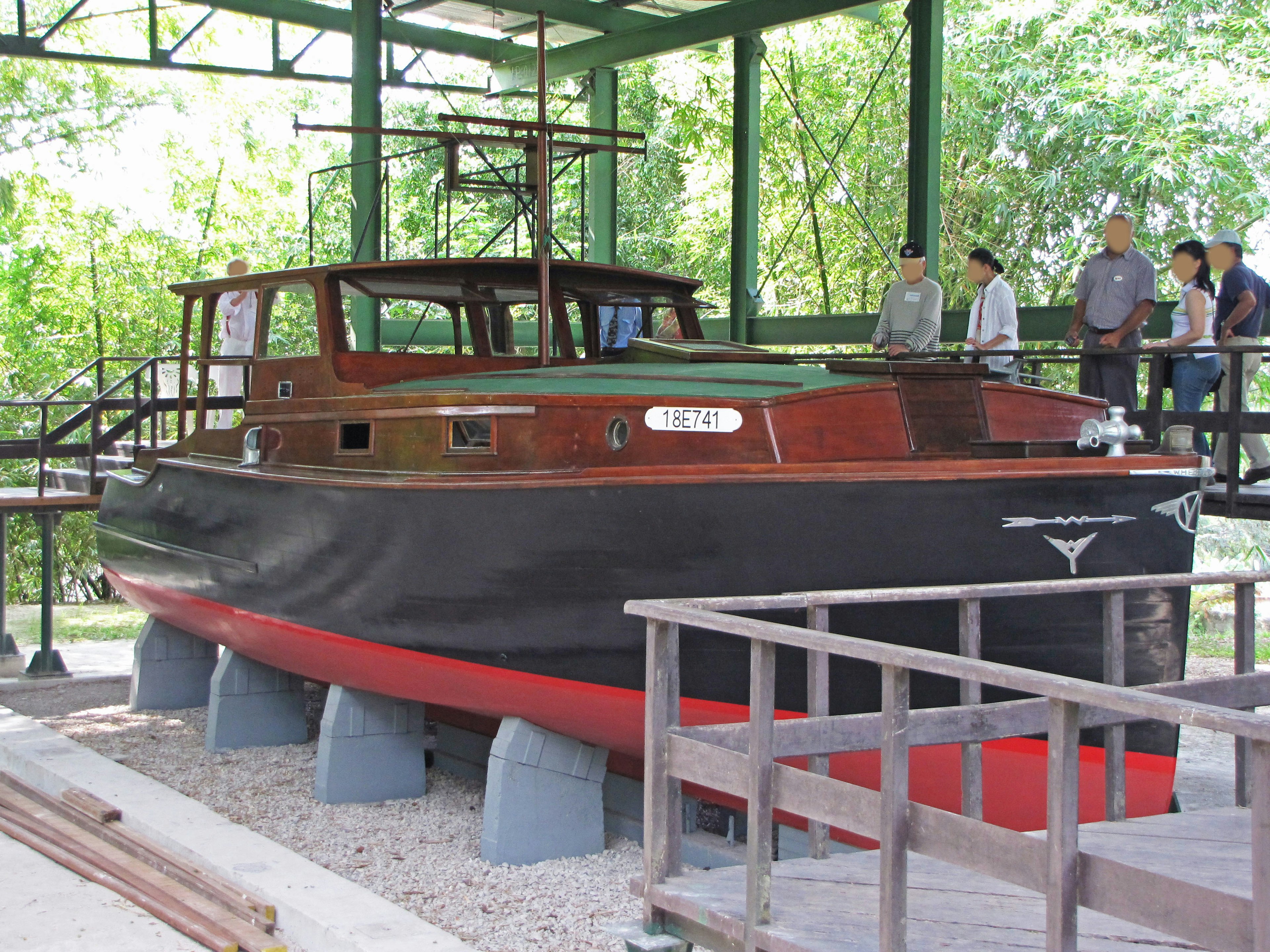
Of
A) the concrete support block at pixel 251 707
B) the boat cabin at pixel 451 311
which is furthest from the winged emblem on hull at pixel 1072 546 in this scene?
the concrete support block at pixel 251 707

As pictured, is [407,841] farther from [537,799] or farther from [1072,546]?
[1072,546]

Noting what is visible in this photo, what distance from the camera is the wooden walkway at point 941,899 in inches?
112


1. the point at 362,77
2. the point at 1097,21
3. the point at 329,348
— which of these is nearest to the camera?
the point at 329,348

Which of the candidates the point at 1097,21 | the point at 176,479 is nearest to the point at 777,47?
the point at 1097,21

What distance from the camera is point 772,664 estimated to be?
2.92 metres

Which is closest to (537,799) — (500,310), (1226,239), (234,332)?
(500,310)

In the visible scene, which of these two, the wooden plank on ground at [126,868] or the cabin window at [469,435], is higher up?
the cabin window at [469,435]

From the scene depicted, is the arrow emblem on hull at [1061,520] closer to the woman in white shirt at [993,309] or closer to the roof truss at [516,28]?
the woman in white shirt at [993,309]

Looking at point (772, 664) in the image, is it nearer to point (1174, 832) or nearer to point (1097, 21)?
point (1174, 832)

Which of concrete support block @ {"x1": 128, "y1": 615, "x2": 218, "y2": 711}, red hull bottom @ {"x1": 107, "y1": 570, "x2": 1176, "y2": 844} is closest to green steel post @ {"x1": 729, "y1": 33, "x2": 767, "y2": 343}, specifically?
concrete support block @ {"x1": 128, "y1": 615, "x2": 218, "y2": 711}

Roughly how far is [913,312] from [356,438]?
10.9 ft

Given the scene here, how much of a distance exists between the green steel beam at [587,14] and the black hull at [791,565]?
8.63 m

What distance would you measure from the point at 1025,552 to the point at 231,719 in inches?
185

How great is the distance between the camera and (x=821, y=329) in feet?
37.3
